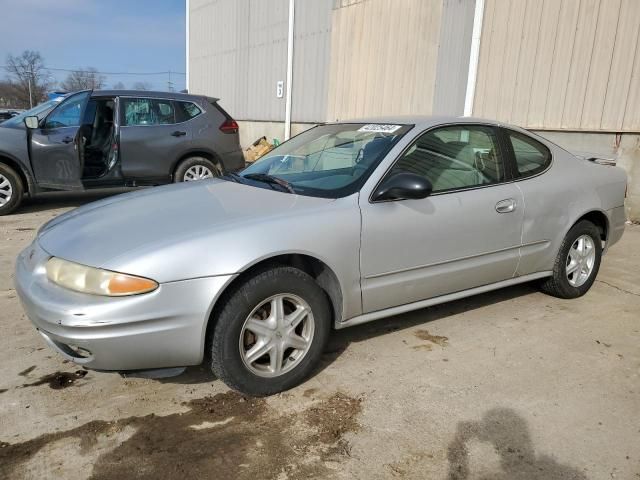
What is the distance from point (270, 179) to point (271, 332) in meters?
1.19

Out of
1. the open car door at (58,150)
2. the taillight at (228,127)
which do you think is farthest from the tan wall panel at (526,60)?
the open car door at (58,150)

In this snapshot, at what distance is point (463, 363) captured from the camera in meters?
3.21

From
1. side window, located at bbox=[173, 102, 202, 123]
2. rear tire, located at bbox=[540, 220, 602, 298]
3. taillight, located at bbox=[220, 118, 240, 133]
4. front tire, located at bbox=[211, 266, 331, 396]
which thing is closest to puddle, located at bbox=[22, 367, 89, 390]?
front tire, located at bbox=[211, 266, 331, 396]

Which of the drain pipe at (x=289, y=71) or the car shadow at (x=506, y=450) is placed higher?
the drain pipe at (x=289, y=71)

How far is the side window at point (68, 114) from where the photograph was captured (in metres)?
7.13

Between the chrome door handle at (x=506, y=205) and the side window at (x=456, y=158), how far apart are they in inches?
6.4

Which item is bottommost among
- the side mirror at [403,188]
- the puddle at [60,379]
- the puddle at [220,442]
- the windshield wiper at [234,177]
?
the puddle at [60,379]

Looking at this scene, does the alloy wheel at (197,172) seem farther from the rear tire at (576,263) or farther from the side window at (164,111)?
the rear tire at (576,263)

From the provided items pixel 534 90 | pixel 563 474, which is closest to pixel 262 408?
pixel 563 474

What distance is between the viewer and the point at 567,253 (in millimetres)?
4105

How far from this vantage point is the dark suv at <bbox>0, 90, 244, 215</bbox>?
7012 millimetres

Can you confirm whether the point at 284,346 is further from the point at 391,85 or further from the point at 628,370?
the point at 391,85

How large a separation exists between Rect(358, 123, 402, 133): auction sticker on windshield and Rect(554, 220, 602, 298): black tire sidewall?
1714mm

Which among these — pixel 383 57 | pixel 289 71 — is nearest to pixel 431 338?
pixel 383 57
